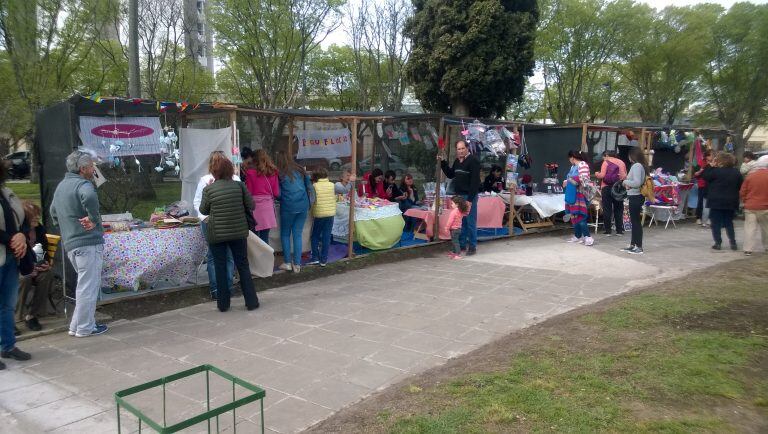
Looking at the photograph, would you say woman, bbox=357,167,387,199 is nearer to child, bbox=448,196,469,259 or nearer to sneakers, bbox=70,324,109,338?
child, bbox=448,196,469,259

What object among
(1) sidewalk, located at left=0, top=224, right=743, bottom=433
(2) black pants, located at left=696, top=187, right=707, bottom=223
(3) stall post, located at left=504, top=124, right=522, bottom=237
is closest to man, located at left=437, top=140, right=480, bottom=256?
(1) sidewalk, located at left=0, top=224, right=743, bottom=433

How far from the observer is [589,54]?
2375 cm

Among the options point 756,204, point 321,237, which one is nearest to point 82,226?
point 321,237

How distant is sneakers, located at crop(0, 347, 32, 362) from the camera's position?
430 cm

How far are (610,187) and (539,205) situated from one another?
1.34 metres

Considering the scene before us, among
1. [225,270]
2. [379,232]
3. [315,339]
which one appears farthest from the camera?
[379,232]

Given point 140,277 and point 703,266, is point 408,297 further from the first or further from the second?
point 703,266

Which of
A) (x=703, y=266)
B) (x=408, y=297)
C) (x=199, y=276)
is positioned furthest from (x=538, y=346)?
(x=703, y=266)

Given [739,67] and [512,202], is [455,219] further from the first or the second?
[739,67]

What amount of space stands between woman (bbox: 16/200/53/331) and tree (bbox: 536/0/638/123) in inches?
857

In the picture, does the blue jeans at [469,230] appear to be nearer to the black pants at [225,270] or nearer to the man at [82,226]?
the black pants at [225,270]

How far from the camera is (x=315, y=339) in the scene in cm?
482

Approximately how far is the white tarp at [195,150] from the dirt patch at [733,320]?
5.38 m

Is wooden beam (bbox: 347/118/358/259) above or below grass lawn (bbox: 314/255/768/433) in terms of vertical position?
above
